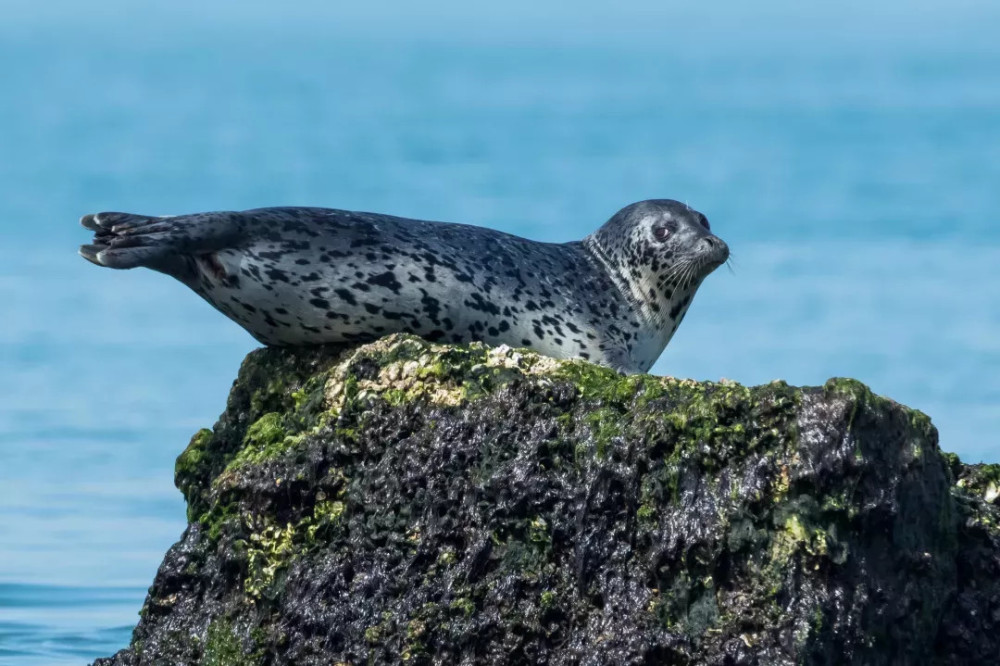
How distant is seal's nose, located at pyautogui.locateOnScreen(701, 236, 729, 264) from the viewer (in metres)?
9.26

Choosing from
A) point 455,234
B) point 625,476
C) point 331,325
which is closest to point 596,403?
point 625,476

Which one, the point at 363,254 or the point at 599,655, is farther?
the point at 363,254

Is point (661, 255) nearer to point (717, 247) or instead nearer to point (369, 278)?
point (717, 247)

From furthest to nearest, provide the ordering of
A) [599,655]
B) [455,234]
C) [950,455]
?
1. [455,234]
2. [950,455]
3. [599,655]

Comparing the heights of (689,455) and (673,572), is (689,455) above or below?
above

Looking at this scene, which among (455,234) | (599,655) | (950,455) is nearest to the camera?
(599,655)

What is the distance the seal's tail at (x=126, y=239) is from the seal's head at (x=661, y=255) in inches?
117

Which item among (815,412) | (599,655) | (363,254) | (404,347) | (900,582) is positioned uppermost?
(363,254)

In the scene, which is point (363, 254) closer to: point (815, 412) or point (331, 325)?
point (331, 325)

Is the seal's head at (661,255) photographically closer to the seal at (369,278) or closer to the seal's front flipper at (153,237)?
the seal at (369,278)

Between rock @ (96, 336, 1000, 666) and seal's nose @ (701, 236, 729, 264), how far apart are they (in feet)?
9.21

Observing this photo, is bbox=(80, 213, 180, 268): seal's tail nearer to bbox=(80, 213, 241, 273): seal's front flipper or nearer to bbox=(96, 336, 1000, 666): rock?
bbox=(80, 213, 241, 273): seal's front flipper

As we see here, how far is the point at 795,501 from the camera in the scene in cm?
568

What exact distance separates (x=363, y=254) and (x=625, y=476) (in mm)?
2683
